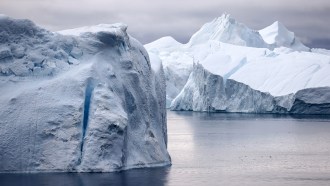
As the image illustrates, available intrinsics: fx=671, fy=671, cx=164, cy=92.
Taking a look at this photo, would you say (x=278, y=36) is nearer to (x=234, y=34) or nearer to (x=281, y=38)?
(x=281, y=38)

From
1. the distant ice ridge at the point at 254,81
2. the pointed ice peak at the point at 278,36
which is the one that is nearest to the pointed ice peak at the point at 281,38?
the pointed ice peak at the point at 278,36

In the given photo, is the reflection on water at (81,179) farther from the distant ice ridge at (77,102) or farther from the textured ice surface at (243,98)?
the textured ice surface at (243,98)

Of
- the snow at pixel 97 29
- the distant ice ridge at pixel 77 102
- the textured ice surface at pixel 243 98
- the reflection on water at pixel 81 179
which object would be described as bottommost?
the textured ice surface at pixel 243 98

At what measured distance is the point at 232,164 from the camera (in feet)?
74.0

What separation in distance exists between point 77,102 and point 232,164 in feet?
21.8

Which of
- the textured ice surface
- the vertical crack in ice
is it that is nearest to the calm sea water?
the vertical crack in ice

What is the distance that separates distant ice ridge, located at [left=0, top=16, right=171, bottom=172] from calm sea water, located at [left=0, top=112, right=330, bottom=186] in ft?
1.88

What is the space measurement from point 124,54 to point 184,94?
4986cm

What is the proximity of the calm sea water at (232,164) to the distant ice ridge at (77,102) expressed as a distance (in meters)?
0.57

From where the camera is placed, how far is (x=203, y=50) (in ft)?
243

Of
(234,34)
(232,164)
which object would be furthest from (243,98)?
(232,164)

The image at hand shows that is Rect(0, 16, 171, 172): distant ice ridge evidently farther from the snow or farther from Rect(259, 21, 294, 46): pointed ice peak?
Rect(259, 21, 294, 46): pointed ice peak

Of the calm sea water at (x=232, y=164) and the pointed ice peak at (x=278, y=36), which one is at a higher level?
the pointed ice peak at (x=278, y=36)

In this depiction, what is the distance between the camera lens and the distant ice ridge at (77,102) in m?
17.8
